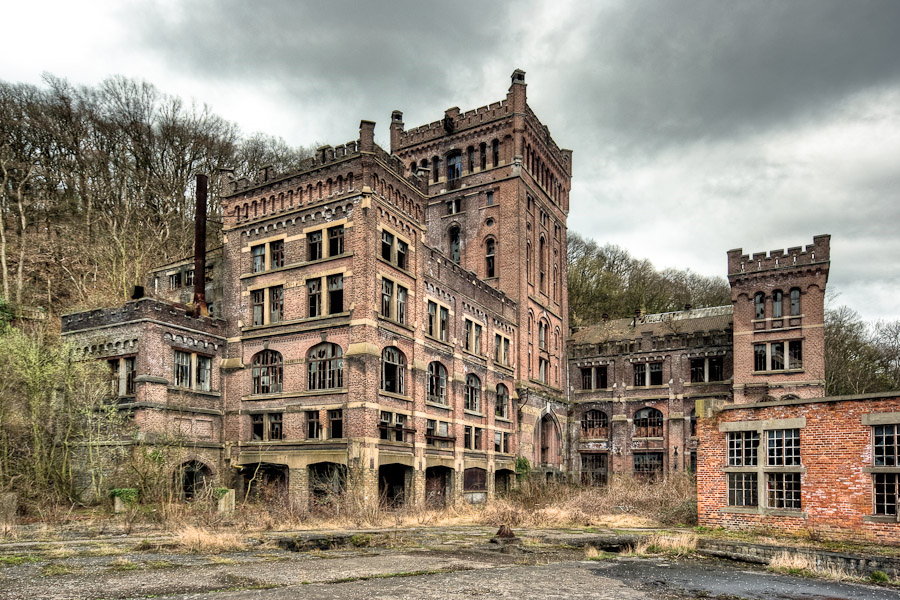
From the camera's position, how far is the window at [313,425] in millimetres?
27859

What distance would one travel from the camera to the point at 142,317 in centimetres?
2712

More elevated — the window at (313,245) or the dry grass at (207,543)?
the window at (313,245)

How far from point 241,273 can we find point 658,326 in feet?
89.8

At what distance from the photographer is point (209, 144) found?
47.8 m

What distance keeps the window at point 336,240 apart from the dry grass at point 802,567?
18.8 m

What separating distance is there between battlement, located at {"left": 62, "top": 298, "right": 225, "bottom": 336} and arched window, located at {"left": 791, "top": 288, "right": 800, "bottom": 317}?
95.9ft

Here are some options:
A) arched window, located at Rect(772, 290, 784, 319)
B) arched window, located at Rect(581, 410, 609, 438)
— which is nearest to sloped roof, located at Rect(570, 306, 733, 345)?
arched window, located at Rect(772, 290, 784, 319)

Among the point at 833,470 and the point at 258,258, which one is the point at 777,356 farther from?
the point at 258,258

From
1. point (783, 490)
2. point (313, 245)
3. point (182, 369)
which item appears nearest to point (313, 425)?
point (182, 369)

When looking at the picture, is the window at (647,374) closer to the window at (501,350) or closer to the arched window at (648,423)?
the arched window at (648,423)

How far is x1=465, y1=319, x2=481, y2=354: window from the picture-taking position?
35656mm

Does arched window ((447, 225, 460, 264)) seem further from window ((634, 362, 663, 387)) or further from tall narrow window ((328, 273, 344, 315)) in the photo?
tall narrow window ((328, 273, 344, 315))

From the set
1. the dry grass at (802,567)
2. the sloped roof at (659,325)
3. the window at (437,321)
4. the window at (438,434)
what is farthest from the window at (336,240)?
the sloped roof at (659,325)

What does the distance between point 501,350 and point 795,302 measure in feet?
52.7
